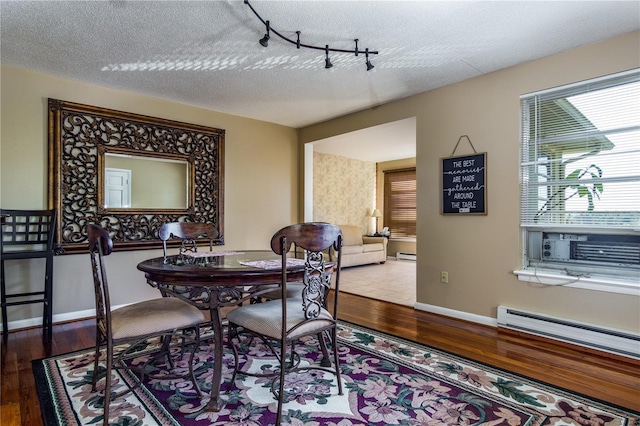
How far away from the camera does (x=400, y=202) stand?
27.2ft

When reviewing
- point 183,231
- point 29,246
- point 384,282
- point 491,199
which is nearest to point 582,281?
point 491,199

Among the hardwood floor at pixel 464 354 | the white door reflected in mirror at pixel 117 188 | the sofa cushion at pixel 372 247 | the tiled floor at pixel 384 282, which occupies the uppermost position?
the white door reflected in mirror at pixel 117 188

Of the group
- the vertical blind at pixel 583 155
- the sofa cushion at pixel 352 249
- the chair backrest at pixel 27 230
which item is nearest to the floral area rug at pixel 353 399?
the chair backrest at pixel 27 230

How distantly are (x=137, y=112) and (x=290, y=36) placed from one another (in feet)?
6.94

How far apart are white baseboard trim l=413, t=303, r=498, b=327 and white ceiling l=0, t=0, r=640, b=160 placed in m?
2.26

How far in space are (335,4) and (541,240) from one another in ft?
8.15

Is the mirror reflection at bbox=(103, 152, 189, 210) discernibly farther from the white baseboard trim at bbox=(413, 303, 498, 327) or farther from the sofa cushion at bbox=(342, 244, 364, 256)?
the sofa cushion at bbox=(342, 244, 364, 256)

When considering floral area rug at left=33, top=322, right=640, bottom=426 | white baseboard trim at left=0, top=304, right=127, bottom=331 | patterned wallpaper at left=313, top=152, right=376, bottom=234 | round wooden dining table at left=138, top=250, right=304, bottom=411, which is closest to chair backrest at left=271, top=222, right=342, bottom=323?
round wooden dining table at left=138, top=250, right=304, bottom=411

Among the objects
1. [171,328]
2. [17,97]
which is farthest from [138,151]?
[171,328]

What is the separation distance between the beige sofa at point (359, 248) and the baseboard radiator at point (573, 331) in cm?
364

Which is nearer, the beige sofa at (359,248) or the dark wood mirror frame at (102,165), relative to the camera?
the dark wood mirror frame at (102,165)

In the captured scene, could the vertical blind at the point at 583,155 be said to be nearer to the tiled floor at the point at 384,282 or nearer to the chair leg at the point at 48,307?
the tiled floor at the point at 384,282

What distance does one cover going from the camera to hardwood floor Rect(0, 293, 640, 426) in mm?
1904

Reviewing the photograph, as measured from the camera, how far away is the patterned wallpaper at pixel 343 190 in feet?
23.8
